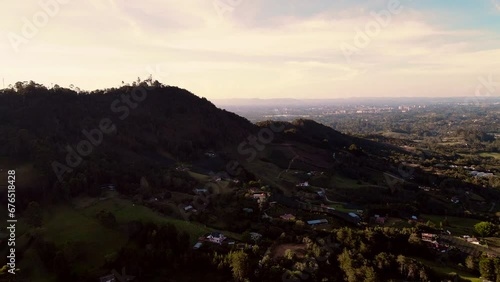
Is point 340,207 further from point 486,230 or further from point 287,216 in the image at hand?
point 486,230

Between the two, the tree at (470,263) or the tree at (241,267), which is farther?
the tree at (470,263)

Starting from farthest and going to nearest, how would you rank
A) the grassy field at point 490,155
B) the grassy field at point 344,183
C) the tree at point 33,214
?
1. the grassy field at point 490,155
2. the grassy field at point 344,183
3. the tree at point 33,214

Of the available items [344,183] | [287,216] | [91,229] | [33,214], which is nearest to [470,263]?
[287,216]

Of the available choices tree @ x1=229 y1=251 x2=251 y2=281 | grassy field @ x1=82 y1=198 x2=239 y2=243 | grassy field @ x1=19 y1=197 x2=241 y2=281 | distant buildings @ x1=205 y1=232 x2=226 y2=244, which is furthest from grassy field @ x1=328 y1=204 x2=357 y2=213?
tree @ x1=229 y1=251 x2=251 y2=281

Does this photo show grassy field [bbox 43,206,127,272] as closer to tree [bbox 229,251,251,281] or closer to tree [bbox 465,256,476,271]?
tree [bbox 229,251,251,281]

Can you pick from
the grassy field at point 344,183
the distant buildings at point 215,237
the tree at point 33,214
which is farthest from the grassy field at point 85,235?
the grassy field at point 344,183

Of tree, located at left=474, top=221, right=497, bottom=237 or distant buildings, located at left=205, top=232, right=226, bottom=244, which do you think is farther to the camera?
tree, located at left=474, top=221, right=497, bottom=237

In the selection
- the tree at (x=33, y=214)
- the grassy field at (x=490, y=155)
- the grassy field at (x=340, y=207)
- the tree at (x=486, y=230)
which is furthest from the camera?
the grassy field at (x=490, y=155)

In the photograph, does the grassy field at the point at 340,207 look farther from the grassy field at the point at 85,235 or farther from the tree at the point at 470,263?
the grassy field at the point at 85,235
